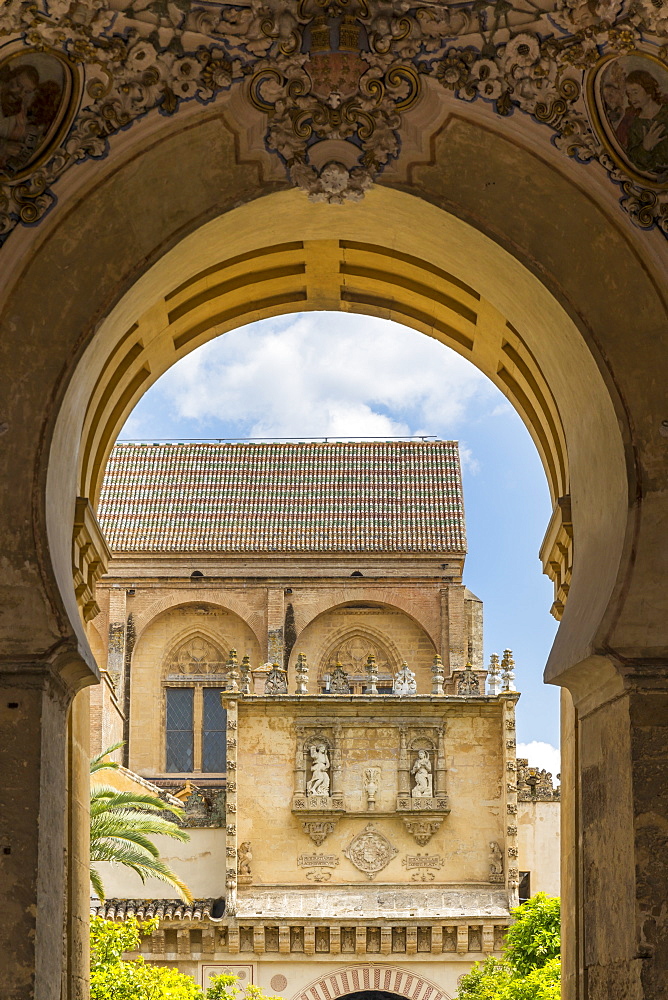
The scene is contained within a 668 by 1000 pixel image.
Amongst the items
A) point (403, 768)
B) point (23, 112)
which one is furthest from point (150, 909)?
point (23, 112)

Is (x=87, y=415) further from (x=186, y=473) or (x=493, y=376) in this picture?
(x=186, y=473)

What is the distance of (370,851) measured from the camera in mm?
35250

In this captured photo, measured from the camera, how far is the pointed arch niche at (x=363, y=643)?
146ft

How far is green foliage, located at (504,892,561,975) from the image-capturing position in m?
26.0

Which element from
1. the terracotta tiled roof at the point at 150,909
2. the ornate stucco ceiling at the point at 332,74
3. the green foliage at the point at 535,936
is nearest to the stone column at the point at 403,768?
the terracotta tiled roof at the point at 150,909

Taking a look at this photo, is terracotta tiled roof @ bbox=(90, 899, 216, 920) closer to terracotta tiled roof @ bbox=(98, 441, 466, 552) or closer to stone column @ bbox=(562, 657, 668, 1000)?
terracotta tiled roof @ bbox=(98, 441, 466, 552)

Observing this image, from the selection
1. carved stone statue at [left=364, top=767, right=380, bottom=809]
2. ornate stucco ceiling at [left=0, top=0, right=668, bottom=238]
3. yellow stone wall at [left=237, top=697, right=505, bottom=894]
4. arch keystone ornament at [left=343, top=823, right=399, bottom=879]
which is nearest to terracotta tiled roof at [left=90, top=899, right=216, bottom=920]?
yellow stone wall at [left=237, top=697, right=505, bottom=894]

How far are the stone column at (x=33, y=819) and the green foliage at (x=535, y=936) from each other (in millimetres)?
19570

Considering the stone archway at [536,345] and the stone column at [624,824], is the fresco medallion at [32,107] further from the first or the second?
the stone column at [624,824]

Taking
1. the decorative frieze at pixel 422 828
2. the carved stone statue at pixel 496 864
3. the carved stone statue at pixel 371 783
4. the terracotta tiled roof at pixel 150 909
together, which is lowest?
the terracotta tiled roof at pixel 150 909

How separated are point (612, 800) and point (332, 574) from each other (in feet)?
123

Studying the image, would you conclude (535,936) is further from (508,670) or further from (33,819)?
(33,819)

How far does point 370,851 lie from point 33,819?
2894 cm

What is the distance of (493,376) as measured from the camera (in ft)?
38.1
